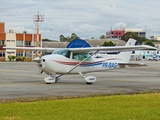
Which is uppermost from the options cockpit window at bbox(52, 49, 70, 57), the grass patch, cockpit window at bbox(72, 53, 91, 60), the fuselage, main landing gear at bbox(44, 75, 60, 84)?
cockpit window at bbox(52, 49, 70, 57)

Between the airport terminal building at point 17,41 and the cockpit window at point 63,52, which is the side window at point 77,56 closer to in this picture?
the cockpit window at point 63,52

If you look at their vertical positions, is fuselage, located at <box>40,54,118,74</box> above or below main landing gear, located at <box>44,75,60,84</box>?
above

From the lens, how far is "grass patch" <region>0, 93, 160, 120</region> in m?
9.33

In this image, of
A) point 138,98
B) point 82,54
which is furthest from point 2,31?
point 138,98

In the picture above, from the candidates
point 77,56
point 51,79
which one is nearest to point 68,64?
point 77,56

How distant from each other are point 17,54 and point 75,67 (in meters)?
74.5

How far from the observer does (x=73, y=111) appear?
10.1 meters

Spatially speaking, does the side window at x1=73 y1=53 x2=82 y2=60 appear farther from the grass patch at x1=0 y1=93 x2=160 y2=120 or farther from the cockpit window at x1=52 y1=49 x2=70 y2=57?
the grass patch at x1=0 y1=93 x2=160 y2=120

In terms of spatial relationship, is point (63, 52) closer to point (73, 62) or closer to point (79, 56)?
point (73, 62)

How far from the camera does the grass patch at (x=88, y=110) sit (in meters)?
9.33

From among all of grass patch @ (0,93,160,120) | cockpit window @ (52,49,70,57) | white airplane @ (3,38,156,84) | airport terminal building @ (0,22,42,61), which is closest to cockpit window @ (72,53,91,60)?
white airplane @ (3,38,156,84)

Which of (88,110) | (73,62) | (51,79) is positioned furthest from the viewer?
(73,62)

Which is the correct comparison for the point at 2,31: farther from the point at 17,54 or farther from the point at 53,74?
the point at 53,74

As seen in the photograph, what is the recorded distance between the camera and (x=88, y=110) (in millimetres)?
10352
